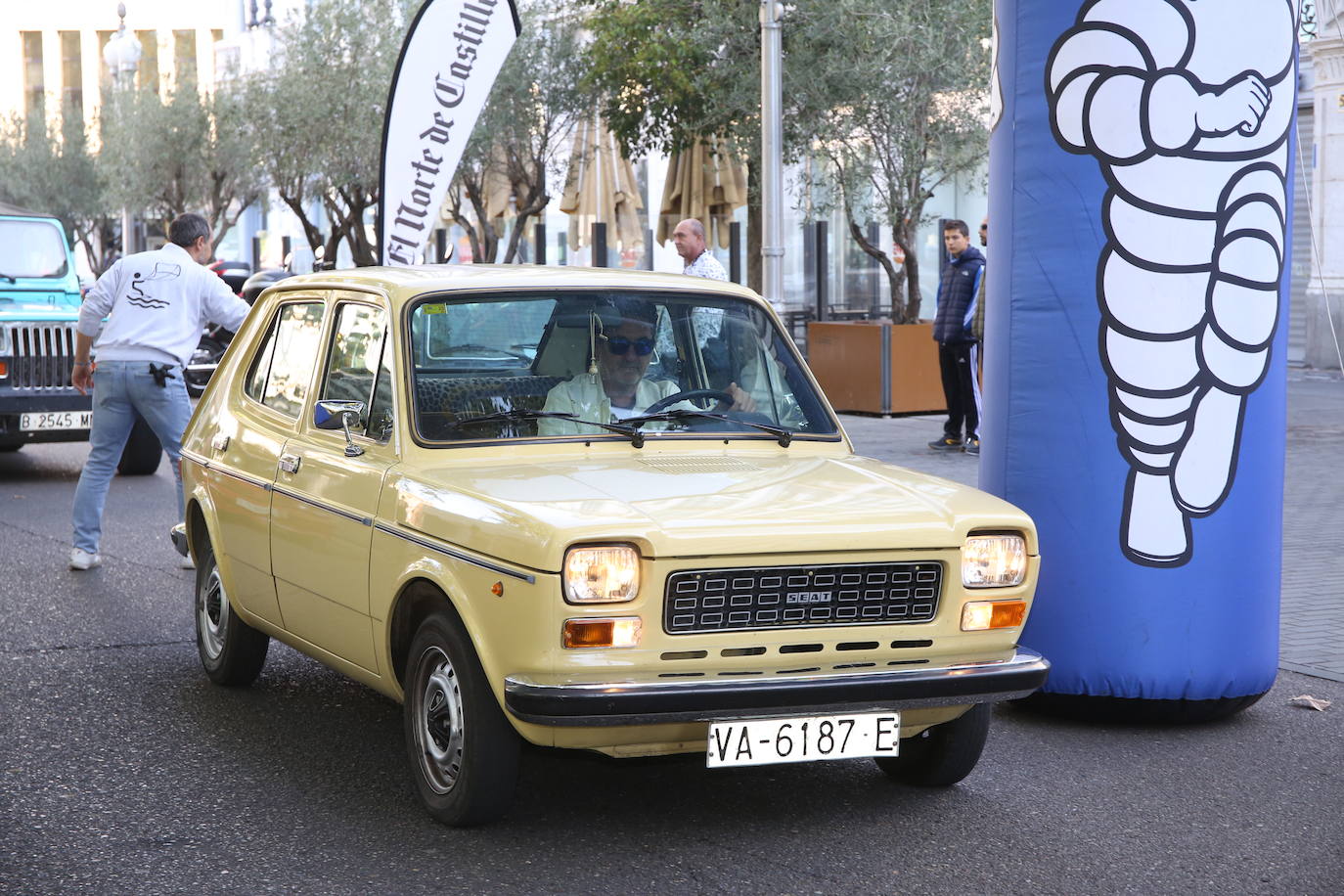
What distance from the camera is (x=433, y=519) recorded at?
15.2 feet

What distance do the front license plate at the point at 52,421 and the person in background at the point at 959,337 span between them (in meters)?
6.79

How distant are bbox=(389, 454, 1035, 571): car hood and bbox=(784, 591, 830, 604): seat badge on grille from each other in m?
0.13

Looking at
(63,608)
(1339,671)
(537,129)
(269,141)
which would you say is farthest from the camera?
(269,141)

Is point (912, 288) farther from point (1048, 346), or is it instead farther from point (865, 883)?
point (865, 883)

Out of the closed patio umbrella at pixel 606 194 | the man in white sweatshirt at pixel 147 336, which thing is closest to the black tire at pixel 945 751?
the man in white sweatshirt at pixel 147 336

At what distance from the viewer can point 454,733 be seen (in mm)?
4605

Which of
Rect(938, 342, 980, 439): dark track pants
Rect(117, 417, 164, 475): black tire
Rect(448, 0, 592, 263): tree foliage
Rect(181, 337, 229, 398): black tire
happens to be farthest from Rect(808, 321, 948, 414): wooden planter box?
Rect(448, 0, 592, 263): tree foliage

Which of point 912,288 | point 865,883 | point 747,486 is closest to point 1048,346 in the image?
point 747,486

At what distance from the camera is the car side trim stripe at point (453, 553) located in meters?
4.23

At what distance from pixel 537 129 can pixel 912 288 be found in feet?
35.9

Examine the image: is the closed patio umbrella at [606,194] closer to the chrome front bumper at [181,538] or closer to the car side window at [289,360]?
the chrome front bumper at [181,538]

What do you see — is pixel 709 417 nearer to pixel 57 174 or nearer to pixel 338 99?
pixel 338 99

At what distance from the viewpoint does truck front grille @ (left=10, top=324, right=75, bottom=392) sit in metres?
13.1

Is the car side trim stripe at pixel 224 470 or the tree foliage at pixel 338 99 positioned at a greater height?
the tree foliage at pixel 338 99
